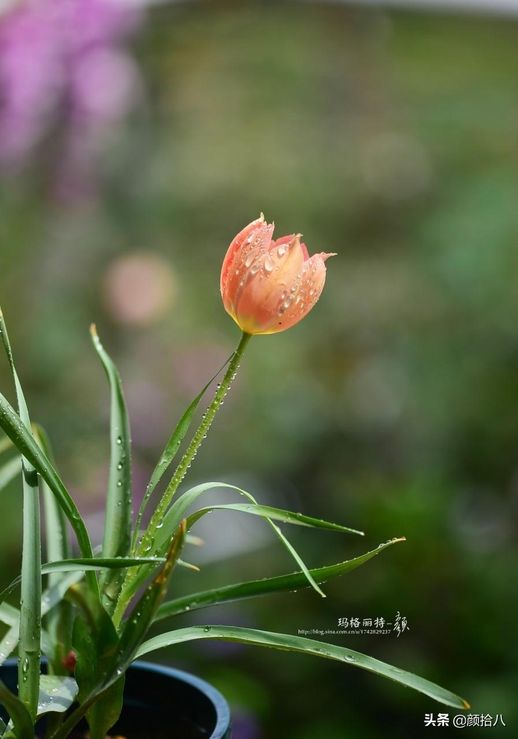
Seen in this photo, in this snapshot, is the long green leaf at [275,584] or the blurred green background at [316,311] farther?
the blurred green background at [316,311]

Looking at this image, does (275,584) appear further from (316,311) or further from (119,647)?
(316,311)

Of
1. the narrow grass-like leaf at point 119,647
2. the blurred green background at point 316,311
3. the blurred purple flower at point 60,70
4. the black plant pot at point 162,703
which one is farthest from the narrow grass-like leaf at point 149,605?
the blurred purple flower at point 60,70

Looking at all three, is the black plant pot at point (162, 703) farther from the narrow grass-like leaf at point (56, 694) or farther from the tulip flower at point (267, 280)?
the tulip flower at point (267, 280)

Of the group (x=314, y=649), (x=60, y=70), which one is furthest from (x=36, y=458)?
(x=60, y=70)

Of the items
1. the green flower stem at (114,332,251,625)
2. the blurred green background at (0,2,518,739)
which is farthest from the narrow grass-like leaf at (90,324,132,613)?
the blurred green background at (0,2,518,739)

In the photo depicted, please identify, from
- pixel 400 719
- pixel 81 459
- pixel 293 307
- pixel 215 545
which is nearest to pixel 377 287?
pixel 215 545

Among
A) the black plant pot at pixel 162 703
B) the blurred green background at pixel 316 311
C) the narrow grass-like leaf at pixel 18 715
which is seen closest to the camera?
the narrow grass-like leaf at pixel 18 715
